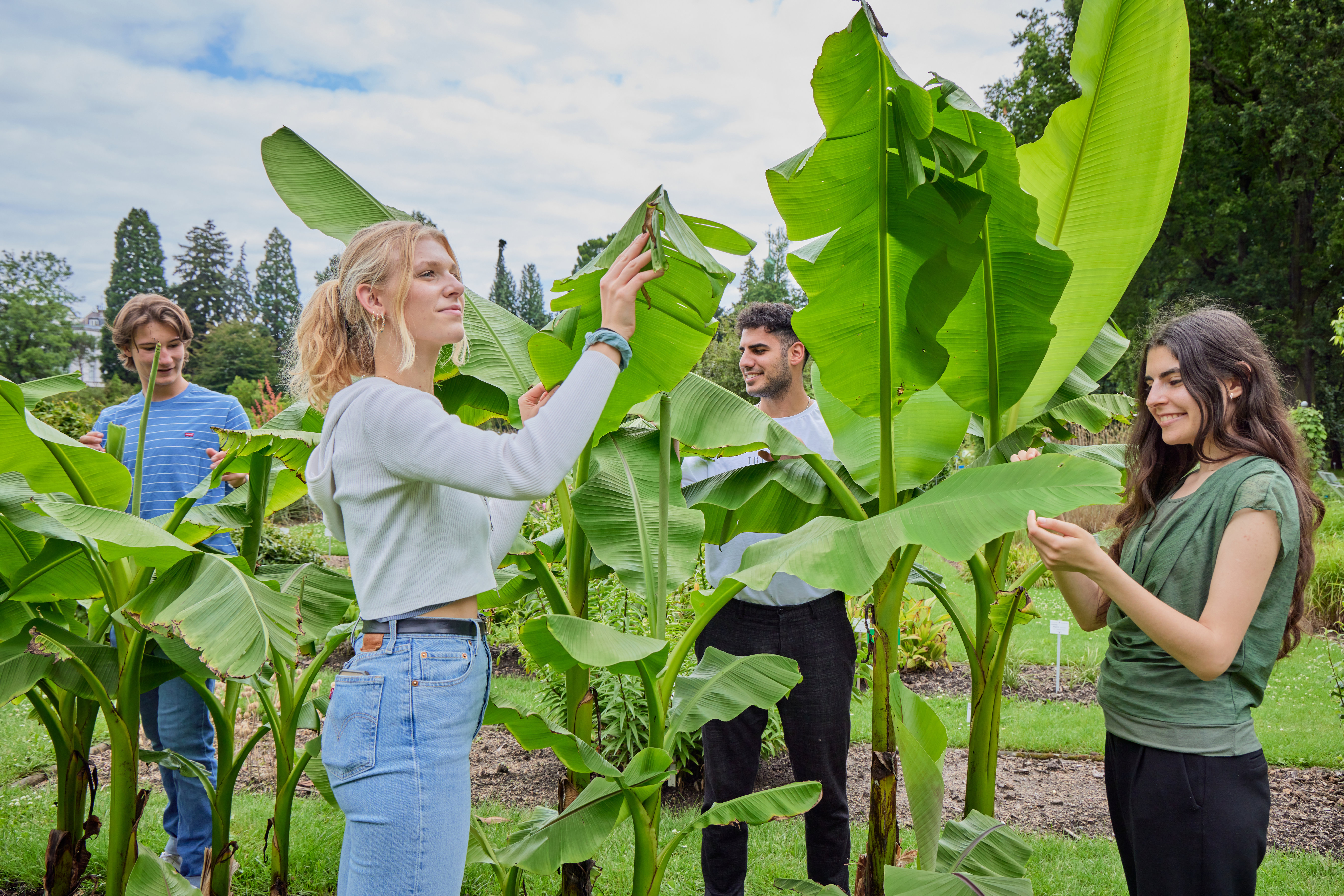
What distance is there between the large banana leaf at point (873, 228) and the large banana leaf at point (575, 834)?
4.33ft

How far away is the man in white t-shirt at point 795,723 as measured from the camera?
306 centimetres

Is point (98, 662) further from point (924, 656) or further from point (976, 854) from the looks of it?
point (924, 656)

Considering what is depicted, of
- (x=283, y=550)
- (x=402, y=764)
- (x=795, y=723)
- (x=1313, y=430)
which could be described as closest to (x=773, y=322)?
(x=795, y=723)

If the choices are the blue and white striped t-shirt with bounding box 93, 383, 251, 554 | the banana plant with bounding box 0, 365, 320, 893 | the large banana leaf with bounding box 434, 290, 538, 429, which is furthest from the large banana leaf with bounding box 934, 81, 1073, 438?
the blue and white striped t-shirt with bounding box 93, 383, 251, 554

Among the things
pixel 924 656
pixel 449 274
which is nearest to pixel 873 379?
pixel 449 274

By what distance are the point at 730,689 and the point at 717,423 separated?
806 millimetres

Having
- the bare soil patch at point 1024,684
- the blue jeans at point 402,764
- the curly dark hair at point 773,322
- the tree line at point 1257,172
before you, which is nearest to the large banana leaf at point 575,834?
the blue jeans at point 402,764

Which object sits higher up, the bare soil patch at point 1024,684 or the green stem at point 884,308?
the green stem at point 884,308

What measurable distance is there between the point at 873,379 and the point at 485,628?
1.34 m

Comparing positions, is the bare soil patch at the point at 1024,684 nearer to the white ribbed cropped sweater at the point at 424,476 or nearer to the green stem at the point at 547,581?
the green stem at the point at 547,581

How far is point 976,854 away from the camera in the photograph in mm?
2145

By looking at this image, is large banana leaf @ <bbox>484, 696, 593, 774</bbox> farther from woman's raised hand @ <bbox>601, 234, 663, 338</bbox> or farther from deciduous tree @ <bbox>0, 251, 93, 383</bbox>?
deciduous tree @ <bbox>0, 251, 93, 383</bbox>

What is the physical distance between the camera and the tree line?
20047 mm

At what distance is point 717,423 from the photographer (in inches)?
96.9
